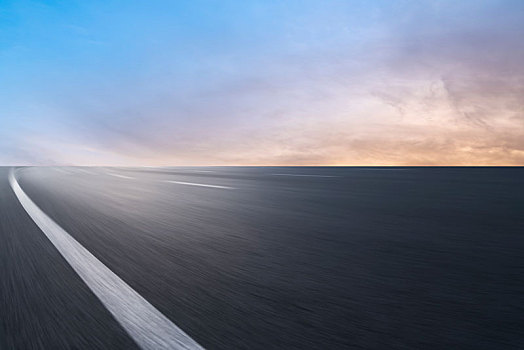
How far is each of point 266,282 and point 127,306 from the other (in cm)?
66

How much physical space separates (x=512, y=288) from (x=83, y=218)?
376 centimetres

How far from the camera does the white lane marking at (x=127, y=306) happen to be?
46.4 inches

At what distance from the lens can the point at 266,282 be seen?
5.66 feet

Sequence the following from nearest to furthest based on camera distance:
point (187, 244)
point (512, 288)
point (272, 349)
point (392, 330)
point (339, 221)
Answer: point (272, 349) < point (392, 330) < point (512, 288) < point (187, 244) < point (339, 221)

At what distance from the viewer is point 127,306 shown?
57.3 inches

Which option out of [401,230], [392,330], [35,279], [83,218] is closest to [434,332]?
[392,330]

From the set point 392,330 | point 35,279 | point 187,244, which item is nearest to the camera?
point 392,330

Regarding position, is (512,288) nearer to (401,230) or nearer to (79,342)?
(401,230)

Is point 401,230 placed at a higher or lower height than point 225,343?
higher

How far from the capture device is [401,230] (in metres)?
2.87

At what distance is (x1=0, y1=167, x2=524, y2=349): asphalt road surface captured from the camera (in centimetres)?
121

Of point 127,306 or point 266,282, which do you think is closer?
point 127,306

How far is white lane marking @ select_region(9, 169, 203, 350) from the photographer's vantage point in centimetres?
118

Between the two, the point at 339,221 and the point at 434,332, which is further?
the point at 339,221
